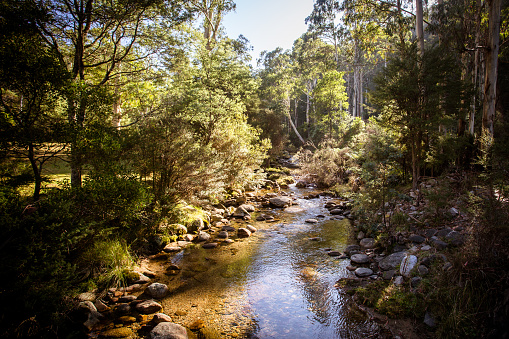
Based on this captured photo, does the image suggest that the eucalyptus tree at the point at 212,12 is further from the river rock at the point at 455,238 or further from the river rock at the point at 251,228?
the river rock at the point at 455,238

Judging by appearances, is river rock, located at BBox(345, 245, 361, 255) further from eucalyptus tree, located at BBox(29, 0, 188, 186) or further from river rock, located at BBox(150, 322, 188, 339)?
eucalyptus tree, located at BBox(29, 0, 188, 186)

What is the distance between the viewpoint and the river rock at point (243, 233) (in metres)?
9.29

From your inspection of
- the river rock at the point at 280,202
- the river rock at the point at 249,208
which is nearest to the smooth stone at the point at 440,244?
the river rock at the point at 249,208

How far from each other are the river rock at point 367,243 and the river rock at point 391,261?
1185 mm

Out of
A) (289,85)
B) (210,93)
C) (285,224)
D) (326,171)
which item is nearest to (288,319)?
(285,224)

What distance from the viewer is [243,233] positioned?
9.34 meters

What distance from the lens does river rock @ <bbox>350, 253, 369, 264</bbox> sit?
672cm

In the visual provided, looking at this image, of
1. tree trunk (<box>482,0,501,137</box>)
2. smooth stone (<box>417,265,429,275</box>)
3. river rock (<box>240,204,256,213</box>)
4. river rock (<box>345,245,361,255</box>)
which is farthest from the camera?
river rock (<box>240,204,256,213</box>)

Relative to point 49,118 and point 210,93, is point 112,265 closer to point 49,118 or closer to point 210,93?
point 49,118

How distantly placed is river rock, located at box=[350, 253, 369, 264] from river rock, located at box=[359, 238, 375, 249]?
2.28ft

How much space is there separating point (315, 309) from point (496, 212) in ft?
11.3

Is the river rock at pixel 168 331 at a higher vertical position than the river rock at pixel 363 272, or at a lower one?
lower

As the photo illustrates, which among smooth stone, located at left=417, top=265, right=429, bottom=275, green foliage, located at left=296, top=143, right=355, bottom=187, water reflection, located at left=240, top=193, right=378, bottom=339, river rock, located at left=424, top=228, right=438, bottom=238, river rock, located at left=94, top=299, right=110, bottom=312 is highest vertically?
green foliage, located at left=296, top=143, right=355, bottom=187

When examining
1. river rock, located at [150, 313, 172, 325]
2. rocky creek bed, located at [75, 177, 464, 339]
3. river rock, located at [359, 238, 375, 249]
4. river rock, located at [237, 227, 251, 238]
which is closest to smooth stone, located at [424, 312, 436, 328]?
rocky creek bed, located at [75, 177, 464, 339]
